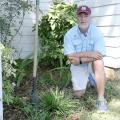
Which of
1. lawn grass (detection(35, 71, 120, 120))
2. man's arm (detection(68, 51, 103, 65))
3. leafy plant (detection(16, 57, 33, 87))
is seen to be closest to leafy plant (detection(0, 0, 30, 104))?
leafy plant (detection(16, 57, 33, 87))

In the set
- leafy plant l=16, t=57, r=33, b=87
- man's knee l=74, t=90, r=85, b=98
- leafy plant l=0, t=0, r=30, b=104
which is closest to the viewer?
man's knee l=74, t=90, r=85, b=98

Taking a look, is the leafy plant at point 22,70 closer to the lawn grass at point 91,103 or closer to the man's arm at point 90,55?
the lawn grass at point 91,103

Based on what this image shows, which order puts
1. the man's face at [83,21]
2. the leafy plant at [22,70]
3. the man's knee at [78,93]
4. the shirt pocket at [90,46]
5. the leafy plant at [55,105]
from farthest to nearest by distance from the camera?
the leafy plant at [22,70]
the man's knee at [78,93]
the shirt pocket at [90,46]
the man's face at [83,21]
the leafy plant at [55,105]

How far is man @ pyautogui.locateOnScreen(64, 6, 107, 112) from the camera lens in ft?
17.6

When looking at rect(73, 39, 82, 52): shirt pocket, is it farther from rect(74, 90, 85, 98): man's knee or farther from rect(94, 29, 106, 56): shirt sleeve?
rect(74, 90, 85, 98): man's knee

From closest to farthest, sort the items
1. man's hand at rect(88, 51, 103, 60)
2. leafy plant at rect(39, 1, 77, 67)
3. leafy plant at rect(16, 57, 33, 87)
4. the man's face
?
man's hand at rect(88, 51, 103, 60), the man's face, leafy plant at rect(16, 57, 33, 87), leafy plant at rect(39, 1, 77, 67)

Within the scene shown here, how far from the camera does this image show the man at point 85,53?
5.37 m

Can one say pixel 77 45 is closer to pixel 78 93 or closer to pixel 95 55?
pixel 95 55

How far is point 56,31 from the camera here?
7.54 metres

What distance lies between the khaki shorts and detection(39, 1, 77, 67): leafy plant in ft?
4.58

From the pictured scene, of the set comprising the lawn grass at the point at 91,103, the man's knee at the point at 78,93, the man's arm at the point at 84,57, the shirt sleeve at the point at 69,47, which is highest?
the shirt sleeve at the point at 69,47

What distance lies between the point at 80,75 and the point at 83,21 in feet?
2.73

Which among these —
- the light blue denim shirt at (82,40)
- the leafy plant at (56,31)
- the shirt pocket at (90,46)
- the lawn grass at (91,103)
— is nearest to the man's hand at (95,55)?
the light blue denim shirt at (82,40)

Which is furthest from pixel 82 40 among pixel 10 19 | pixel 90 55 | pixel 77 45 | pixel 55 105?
pixel 10 19
